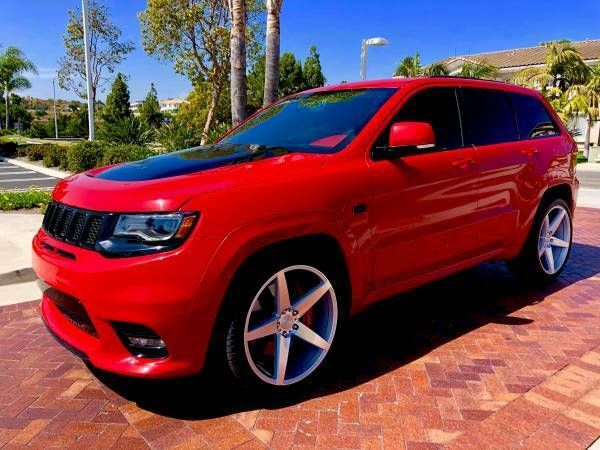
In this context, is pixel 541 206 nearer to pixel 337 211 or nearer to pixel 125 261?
pixel 337 211

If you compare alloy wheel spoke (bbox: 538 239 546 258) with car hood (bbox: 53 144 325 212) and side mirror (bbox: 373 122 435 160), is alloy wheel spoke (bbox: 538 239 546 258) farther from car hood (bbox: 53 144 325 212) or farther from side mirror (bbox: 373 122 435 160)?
car hood (bbox: 53 144 325 212)

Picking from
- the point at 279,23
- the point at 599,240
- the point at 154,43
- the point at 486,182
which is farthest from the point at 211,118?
the point at 486,182

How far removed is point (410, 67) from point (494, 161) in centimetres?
3550

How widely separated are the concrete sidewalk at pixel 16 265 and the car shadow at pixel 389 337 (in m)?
2.08

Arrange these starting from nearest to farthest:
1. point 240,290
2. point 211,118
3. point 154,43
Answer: point 240,290 < point 154,43 < point 211,118

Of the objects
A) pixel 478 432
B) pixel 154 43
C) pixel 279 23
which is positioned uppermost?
pixel 154 43

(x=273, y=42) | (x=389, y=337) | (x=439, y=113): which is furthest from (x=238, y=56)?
(x=389, y=337)

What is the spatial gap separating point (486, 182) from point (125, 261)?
280 centimetres

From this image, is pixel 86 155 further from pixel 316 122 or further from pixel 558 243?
pixel 558 243

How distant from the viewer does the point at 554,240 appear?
489 cm

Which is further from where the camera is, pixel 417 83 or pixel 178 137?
pixel 178 137

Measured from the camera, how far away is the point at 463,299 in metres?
4.59

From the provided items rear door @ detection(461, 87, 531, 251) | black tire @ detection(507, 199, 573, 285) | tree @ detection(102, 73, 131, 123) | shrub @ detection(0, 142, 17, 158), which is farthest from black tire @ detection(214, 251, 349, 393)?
tree @ detection(102, 73, 131, 123)

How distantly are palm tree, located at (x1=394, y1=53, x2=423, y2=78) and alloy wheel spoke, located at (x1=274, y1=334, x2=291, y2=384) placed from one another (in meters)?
33.4
